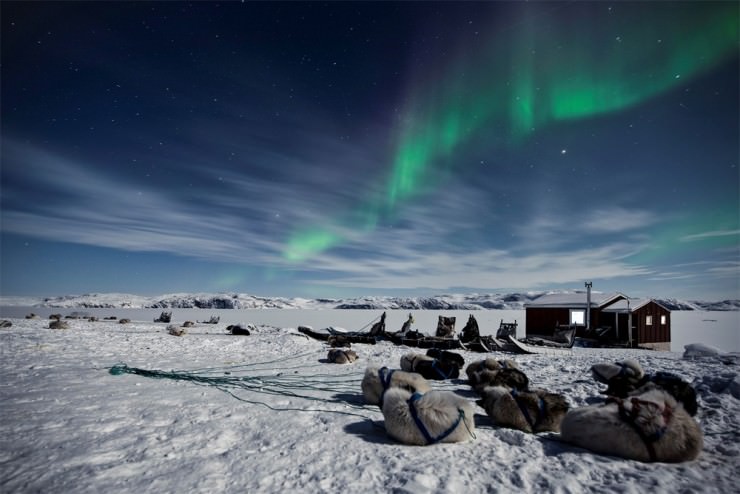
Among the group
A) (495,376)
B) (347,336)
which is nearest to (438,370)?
(495,376)

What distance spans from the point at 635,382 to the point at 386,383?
4.79 m

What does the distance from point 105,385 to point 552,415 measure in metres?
8.29

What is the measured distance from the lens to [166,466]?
12.8 feet

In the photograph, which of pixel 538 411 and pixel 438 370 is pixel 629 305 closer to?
pixel 438 370

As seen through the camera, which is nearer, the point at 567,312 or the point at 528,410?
the point at 528,410

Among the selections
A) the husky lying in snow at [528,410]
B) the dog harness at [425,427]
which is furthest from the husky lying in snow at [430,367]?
the dog harness at [425,427]

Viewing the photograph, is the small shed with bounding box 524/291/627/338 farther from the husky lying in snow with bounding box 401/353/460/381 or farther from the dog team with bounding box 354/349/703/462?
the dog team with bounding box 354/349/703/462

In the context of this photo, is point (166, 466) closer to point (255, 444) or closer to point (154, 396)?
point (255, 444)

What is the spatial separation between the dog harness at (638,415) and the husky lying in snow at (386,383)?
2.76m

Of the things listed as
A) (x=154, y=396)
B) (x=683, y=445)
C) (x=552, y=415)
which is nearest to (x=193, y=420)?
(x=154, y=396)

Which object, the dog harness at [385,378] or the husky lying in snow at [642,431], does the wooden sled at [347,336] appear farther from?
the husky lying in snow at [642,431]

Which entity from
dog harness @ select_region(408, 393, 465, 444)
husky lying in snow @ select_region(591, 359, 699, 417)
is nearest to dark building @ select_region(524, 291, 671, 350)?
husky lying in snow @ select_region(591, 359, 699, 417)

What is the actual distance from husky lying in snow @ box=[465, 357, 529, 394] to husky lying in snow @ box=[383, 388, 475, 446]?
7.07 feet

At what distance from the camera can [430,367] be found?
29.8ft
